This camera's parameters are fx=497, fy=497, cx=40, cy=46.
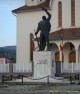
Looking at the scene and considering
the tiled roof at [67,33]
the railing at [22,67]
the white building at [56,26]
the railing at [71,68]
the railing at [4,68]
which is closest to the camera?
the railing at [71,68]

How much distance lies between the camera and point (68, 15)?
58.3 meters

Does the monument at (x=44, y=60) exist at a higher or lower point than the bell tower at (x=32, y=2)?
lower

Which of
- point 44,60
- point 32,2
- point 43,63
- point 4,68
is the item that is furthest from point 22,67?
point 44,60

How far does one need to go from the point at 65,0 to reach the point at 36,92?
3399cm

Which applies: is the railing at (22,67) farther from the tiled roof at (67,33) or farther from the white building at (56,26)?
the tiled roof at (67,33)

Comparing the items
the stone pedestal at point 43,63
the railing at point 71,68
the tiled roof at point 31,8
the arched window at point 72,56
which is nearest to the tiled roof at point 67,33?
the arched window at point 72,56

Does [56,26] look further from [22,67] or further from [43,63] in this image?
[43,63]

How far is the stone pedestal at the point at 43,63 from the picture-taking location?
35.8 m

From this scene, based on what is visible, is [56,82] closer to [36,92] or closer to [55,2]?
[36,92]

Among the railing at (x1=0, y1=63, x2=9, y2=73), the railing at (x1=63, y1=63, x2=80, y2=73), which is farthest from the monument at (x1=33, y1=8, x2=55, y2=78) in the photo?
the railing at (x1=0, y1=63, x2=9, y2=73)

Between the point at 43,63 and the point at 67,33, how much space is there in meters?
20.8

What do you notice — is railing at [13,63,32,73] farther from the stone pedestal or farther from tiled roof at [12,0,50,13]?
the stone pedestal

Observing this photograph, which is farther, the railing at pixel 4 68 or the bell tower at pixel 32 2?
the bell tower at pixel 32 2

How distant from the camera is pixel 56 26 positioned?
59.7 m
